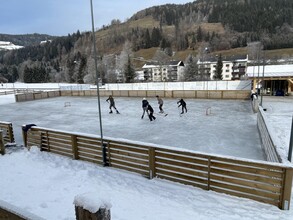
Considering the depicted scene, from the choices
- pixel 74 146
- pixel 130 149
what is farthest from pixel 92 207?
pixel 74 146

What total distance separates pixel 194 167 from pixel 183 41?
12718cm

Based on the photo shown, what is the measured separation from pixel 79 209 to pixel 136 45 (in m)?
136

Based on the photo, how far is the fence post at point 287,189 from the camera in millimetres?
4383

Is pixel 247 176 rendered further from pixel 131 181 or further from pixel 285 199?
pixel 131 181

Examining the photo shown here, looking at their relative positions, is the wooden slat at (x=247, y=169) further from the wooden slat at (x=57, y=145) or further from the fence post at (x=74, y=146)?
the wooden slat at (x=57, y=145)

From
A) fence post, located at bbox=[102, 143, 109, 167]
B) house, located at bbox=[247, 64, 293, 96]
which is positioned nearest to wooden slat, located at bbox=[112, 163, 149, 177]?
fence post, located at bbox=[102, 143, 109, 167]

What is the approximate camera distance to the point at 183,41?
125250 mm

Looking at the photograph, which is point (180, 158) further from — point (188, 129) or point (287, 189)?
point (188, 129)

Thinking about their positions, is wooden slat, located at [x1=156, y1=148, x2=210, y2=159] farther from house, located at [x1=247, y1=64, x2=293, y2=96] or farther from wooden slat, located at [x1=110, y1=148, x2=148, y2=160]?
house, located at [x1=247, y1=64, x2=293, y2=96]

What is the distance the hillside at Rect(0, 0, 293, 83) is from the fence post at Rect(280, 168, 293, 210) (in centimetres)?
6645

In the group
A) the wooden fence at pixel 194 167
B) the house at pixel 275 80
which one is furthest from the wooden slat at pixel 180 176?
the house at pixel 275 80

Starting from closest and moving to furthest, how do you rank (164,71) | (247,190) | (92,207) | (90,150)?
(92,207), (247,190), (90,150), (164,71)

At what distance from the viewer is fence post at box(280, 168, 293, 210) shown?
14.4 ft

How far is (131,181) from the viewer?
5945 mm
